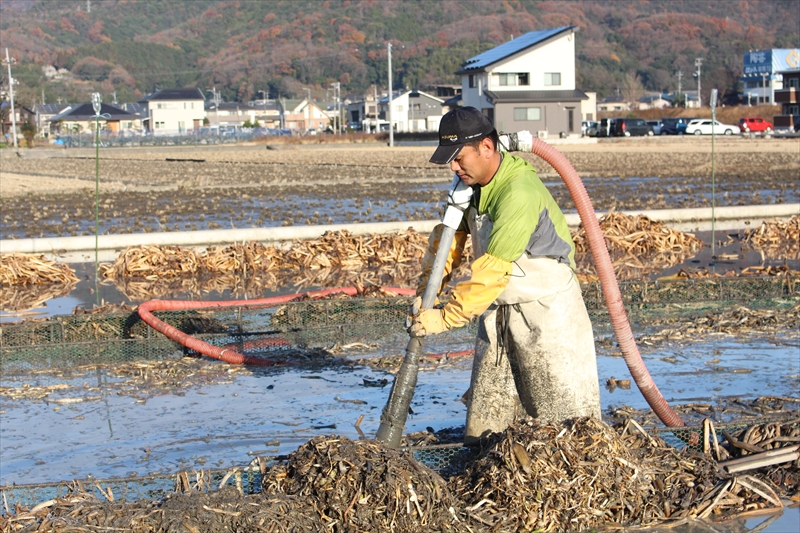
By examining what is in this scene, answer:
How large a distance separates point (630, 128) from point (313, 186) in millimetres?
37491

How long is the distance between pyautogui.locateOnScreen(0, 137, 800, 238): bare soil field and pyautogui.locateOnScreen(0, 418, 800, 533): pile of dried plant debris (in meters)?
6.77

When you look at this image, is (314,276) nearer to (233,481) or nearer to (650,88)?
(233,481)

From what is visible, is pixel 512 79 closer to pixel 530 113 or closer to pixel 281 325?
pixel 530 113

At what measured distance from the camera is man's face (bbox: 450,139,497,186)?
460 centimetres

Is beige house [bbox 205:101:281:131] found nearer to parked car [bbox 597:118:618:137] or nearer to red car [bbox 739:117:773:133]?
parked car [bbox 597:118:618:137]

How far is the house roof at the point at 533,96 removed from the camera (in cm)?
5941

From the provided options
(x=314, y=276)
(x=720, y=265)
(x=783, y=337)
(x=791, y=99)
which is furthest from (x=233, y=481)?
(x=791, y=99)

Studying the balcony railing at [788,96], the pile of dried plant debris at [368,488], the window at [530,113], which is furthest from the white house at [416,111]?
the pile of dried plant debris at [368,488]

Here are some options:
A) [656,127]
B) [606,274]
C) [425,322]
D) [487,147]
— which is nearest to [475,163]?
[487,147]

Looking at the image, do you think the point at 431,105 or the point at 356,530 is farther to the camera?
the point at 431,105

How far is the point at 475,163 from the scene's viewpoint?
4.62 m

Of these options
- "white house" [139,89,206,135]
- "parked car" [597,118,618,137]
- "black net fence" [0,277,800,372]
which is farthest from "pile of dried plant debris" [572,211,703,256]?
"white house" [139,89,206,135]

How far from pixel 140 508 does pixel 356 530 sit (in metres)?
0.92

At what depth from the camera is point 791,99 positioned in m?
76.2
